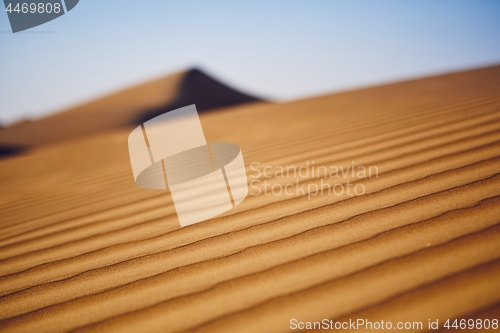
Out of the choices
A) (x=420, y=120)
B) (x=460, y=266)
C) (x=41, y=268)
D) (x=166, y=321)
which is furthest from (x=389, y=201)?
(x=420, y=120)

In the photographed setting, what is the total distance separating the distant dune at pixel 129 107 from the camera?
1457 centimetres

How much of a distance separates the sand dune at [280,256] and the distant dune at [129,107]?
13108 mm

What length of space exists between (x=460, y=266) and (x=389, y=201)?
467 millimetres

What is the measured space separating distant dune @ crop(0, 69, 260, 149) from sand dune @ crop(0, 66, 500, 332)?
1311 cm

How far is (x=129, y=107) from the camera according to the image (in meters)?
19.7

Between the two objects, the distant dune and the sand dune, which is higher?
the distant dune

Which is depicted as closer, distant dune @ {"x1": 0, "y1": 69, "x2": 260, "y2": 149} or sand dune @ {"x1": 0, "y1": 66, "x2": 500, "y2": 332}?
sand dune @ {"x1": 0, "y1": 66, "x2": 500, "y2": 332}

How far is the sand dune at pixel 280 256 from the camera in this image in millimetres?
845

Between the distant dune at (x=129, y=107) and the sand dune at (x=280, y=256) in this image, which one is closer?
the sand dune at (x=280, y=256)

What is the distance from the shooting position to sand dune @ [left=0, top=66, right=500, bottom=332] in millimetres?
845

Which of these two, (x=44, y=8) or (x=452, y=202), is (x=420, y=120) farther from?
(x=44, y=8)

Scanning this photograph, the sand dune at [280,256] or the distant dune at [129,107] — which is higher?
the distant dune at [129,107]

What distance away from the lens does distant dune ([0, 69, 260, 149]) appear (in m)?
14.6

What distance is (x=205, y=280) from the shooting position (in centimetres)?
102
